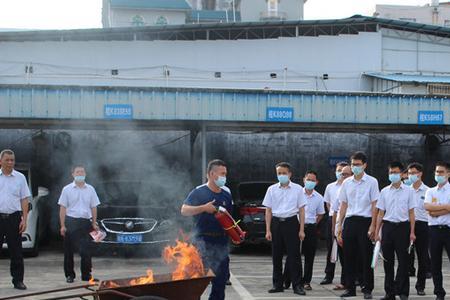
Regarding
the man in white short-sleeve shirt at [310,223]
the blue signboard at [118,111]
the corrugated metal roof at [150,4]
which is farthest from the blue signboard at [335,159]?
the corrugated metal roof at [150,4]

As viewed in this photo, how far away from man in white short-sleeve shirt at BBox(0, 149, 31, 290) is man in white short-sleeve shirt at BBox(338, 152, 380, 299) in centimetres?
457

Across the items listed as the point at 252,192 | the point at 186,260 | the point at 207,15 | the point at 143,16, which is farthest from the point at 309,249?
the point at 207,15

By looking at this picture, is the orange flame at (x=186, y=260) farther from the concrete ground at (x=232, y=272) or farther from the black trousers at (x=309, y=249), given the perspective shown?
the black trousers at (x=309, y=249)

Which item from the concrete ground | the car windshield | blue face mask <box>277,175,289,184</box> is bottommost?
the concrete ground

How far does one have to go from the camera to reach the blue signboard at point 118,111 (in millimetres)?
15055

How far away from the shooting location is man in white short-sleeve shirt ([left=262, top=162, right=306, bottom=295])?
32.2ft

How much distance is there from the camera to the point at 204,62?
26.1 metres

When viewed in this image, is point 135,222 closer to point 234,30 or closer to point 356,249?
point 356,249

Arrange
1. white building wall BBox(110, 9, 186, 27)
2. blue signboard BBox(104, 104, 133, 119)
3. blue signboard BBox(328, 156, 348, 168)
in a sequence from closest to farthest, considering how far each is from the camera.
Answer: blue signboard BBox(104, 104, 133, 119), blue signboard BBox(328, 156, 348, 168), white building wall BBox(110, 9, 186, 27)

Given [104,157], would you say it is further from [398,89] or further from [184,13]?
[184,13]

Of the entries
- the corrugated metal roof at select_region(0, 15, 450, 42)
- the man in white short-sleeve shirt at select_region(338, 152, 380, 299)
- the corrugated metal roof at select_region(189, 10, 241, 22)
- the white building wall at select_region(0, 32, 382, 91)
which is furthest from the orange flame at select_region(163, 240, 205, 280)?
the corrugated metal roof at select_region(189, 10, 241, 22)

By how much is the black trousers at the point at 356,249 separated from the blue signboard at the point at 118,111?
7233 millimetres

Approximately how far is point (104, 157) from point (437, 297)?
12424mm

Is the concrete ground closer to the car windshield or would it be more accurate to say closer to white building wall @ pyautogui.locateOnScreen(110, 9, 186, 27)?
the car windshield
